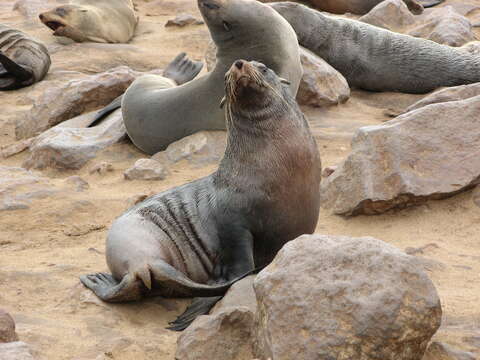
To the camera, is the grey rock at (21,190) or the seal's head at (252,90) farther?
the grey rock at (21,190)

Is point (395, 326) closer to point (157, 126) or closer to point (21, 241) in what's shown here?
point (21, 241)

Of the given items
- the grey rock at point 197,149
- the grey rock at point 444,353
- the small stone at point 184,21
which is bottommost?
the small stone at point 184,21

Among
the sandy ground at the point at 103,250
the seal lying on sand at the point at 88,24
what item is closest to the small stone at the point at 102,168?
the sandy ground at the point at 103,250

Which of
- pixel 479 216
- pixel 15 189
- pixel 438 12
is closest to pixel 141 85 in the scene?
pixel 15 189

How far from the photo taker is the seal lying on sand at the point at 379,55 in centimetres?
761

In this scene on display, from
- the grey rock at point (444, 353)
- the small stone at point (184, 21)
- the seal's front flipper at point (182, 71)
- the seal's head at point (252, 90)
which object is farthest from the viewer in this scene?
the small stone at point (184, 21)

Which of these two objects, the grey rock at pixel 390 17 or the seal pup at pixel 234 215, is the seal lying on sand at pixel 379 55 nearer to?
the grey rock at pixel 390 17

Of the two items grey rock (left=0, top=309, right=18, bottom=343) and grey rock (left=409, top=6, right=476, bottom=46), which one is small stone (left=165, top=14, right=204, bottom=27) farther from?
grey rock (left=0, top=309, right=18, bottom=343)

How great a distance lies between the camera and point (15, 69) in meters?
8.84

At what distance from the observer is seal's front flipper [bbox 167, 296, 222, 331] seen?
138 inches

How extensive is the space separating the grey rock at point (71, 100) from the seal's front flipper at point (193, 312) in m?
4.21

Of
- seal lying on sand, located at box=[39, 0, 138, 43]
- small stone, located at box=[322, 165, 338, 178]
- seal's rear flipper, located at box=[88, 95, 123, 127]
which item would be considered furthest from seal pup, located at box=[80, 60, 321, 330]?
seal lying on sand, located at box=[39, 0, 138, 43]

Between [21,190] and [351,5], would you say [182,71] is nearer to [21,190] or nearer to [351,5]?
[21,190]

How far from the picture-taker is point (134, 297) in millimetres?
3820
